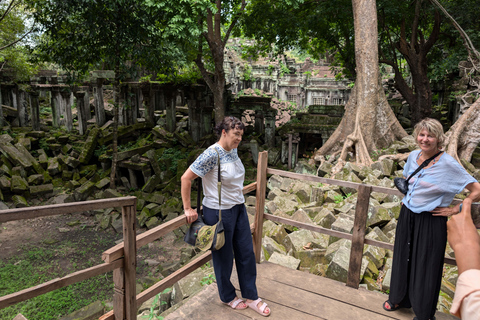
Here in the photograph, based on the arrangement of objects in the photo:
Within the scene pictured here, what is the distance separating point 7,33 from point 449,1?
16.2 meters

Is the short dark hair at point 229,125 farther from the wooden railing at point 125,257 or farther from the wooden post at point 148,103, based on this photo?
the wooden post at point 148,103

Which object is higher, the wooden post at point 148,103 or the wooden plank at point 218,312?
the wooden post at point 148,103

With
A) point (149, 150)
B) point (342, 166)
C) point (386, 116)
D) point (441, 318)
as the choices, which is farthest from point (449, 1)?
point (441, 318)

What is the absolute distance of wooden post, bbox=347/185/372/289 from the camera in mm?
2961

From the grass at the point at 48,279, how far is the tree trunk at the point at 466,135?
8308mm

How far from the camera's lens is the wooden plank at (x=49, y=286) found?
173 cm

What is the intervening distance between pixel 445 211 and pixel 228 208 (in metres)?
1.55

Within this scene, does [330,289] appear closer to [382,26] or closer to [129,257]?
[129,257]

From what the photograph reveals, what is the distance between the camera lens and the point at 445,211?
2404 mm

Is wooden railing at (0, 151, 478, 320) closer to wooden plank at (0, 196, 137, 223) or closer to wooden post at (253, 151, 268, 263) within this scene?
wooden plank at (0, 196, 137, 223)

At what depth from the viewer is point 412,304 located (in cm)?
259

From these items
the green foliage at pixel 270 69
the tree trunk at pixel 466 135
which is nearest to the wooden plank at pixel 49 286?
the tree trunk at pixel 466 135

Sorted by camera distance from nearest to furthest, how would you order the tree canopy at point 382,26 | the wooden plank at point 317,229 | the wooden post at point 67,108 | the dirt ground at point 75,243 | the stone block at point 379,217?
1. the wooden plank at point 317,229
2. the stone block at point 379,217
3. the dirt ground at point 75,243
4. the tree canopy at point 382,26
5. the wooden post at point 67,108

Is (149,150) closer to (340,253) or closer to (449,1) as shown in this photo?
(340,253)
